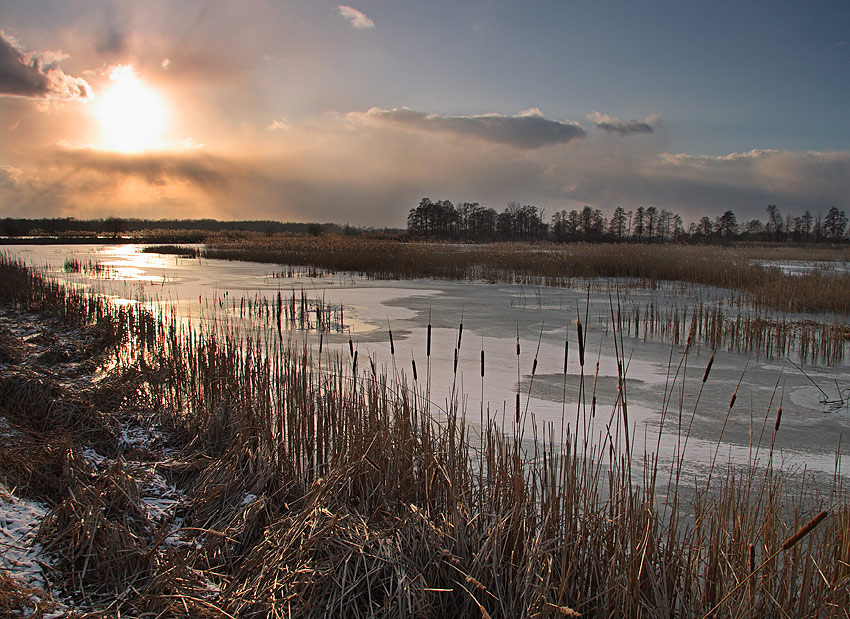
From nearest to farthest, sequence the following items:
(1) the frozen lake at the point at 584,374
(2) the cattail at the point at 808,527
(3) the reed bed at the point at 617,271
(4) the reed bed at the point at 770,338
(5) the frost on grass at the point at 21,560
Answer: (2) the cattail at the point at 808,527
(5) the frost on grass at the point at 21,560
(1) the frozen lake at the point at 584,374
(4) the reed bed at the point at 770,338
(3) the reed bed at the point at 617,271

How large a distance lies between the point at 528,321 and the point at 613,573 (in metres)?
7.42

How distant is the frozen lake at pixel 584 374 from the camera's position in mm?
3584

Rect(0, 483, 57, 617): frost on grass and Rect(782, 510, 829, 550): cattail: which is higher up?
Rect(782, 510, 829, 550): cattail

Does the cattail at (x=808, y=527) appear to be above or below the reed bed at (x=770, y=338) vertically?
above

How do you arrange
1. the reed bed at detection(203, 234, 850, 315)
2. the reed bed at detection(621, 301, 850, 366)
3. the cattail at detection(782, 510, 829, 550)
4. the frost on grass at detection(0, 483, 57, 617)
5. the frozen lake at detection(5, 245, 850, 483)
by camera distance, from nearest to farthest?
1. the cattail at detection(782, 510, 829, 550)
2. the frost on grass at detection(0, 483, 57, 617)
3. the frozen lake at detection(5, 245, 850, 483)
4. the reed bed at detection(621, 301, 850, 366)
5. the reed bed at detection(203, 234, 850, 315)

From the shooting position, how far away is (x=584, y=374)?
212 inches

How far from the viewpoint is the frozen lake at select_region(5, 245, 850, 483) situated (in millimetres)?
3584

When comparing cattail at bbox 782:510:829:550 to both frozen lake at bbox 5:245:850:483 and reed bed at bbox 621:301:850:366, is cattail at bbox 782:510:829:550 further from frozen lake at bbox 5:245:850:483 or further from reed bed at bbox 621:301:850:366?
reed bed at bbox 621:301:850:366

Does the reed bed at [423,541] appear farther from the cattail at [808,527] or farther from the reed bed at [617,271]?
the reed bed at [617,271]

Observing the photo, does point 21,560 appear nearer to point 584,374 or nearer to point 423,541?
point 423,541

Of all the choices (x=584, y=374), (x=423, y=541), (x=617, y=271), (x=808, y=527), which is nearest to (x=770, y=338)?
(x=584, y=374)

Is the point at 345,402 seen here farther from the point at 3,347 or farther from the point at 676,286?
the point at 676,286

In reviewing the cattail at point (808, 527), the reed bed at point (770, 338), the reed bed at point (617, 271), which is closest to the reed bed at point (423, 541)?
the cattail at point (808, 527)

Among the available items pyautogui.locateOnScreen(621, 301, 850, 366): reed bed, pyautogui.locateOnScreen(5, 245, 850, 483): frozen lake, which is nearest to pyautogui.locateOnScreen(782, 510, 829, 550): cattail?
pyautogui.locateOnScreen(5, 245, 850, 483): frozen lake
